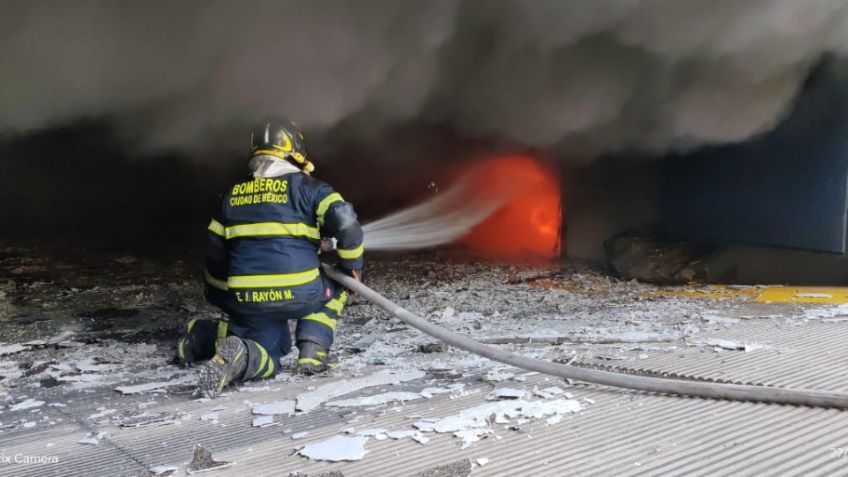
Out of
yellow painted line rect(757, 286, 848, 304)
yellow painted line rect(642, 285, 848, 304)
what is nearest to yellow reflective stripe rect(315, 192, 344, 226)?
yellow painted line rect(642, 285, 848, 304)

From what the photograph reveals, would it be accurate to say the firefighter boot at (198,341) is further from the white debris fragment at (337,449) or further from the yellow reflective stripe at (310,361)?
the white debris fragment at (337,449)

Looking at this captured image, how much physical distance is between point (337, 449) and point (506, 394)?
0.71 metres

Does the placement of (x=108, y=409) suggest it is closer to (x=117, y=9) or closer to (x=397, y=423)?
(x=397, y=423)

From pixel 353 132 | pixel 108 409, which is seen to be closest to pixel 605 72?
pixel 353 132

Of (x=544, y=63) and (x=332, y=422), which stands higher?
(x=544, y=63)

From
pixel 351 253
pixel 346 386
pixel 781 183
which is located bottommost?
pixel 346 386

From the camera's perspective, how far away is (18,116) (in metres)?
4.36

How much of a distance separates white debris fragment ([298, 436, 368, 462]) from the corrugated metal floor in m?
0.03

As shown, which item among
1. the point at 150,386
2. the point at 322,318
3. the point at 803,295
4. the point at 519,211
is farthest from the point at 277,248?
the point at 519,211

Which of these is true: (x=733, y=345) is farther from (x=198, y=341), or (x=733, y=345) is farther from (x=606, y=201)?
(x=606, y=201)

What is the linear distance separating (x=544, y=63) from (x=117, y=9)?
11.6 feet

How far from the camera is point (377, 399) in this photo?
2.40 metres

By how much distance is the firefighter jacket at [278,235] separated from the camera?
9.78ft

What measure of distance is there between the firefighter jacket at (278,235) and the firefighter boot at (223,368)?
1.02ft
